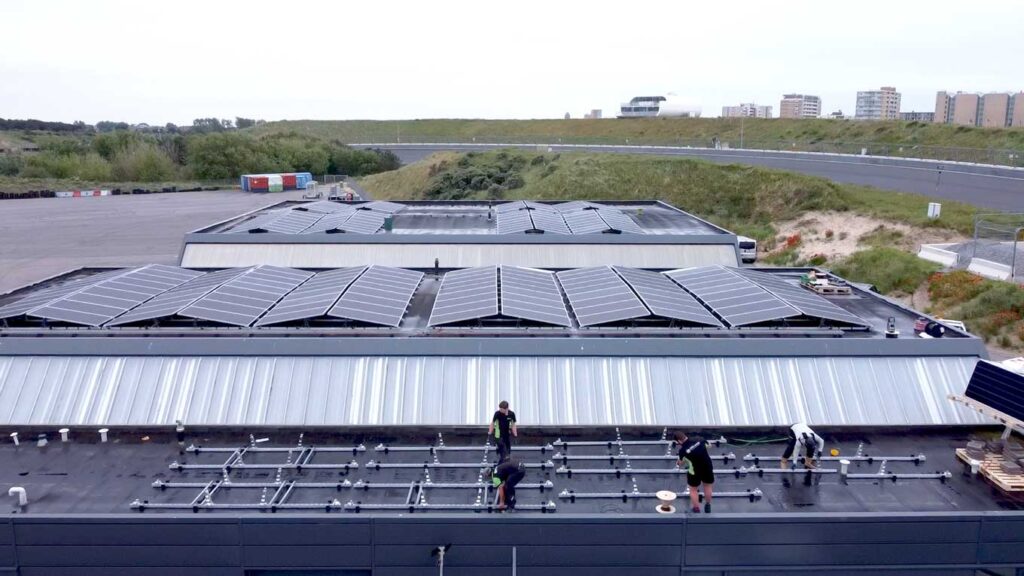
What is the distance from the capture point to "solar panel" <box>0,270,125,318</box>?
18.0 m

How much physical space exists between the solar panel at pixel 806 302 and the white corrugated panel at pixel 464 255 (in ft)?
20.4

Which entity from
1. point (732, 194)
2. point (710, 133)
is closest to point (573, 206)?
point (732, 194)

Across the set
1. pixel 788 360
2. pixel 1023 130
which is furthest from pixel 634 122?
pixel 788 360

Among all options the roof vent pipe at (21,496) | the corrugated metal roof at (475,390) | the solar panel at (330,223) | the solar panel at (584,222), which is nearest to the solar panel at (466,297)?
the corrugated metal roof at (475,390)

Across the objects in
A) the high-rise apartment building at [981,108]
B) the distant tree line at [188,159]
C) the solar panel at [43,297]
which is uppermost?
the high-rise apartment building at [981,108]

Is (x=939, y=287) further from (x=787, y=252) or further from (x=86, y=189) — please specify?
(x=86, y=189)

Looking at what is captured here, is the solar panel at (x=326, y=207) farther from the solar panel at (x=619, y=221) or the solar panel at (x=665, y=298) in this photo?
the solar panel at (x=665, y=298)

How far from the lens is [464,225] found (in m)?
33.4

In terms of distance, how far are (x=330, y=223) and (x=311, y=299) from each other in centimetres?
1503

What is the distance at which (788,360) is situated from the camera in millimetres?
15648

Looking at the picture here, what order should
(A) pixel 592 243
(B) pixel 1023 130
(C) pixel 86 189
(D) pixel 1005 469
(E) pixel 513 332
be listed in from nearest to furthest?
(D) pixel 1005 469
(E) pixel 513 332
(A) pixel 592 243
(B) pixel 1023 130
(C) pixel 86 189

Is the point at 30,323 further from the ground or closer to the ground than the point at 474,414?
further from the ground

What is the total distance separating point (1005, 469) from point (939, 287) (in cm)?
2586

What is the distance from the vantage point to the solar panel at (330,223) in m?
31.0
